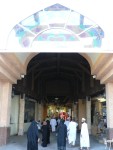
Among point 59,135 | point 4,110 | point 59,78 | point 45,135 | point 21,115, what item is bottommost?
point 45,135

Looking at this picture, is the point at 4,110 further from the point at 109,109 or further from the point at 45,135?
the point at 109,109

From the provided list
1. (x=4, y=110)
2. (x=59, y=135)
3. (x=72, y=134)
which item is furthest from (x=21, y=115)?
(x=59, y=135)

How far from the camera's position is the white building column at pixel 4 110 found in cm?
1315

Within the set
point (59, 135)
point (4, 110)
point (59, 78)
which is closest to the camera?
point (59, 135)

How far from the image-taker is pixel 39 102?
26.9 m

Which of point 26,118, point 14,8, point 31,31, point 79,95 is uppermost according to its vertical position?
point 14,8

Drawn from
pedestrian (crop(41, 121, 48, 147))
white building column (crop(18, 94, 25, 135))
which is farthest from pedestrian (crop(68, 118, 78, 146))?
white building column (crop(18, 94, 25, 135))

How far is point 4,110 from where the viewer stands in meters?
13.5

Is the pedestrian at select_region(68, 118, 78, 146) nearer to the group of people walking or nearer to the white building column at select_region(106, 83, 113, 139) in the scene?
the group of people walking

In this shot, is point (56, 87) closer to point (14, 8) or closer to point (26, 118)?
point (26, 118)

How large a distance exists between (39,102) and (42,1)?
691 inches

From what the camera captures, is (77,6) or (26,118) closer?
(77,6)

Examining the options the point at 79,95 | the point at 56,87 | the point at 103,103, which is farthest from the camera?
the point at 56,87

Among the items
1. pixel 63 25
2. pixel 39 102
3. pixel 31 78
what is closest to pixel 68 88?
pixel 39 102
